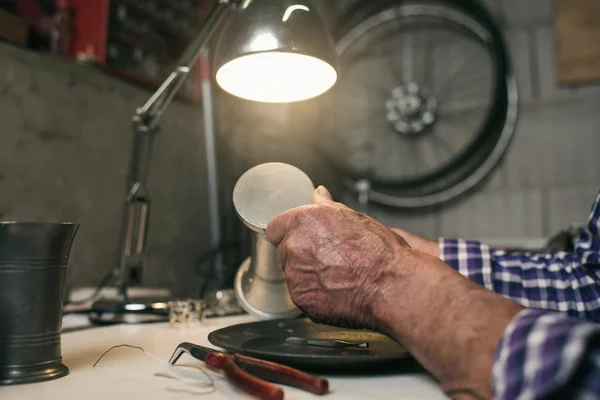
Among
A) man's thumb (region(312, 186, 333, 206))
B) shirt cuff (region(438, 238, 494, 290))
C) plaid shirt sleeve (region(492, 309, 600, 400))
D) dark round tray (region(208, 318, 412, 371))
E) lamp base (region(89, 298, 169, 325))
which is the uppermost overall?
man's thumb (region(312, 186, 333, 206))

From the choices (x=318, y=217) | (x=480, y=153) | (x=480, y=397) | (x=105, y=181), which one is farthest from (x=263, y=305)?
(x=480, y=153)

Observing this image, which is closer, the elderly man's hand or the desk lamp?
the elderly man's hand

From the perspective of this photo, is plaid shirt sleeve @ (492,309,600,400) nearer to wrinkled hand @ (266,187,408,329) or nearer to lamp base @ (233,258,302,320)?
wrinkled hand @ (266,187,408,329)

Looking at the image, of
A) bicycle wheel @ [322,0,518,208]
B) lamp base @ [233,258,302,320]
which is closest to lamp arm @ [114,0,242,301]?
lamp base @ [233,258,302,320]

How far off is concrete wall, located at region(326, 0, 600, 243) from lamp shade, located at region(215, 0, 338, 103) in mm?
1510

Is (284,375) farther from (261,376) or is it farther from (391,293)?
(391,293)

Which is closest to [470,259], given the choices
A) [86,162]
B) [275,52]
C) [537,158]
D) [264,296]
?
[264,296]

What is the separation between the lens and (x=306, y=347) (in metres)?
A: 0.55

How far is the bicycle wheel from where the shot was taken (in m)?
2.25

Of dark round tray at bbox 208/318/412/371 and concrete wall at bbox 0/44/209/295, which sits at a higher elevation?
concrete wall at bbox 0/44/209/295

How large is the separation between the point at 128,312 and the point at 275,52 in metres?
0.53

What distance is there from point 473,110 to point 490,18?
1.29 feet

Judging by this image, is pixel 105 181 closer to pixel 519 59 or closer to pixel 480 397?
pixel 480 397

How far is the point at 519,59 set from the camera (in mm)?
2264
